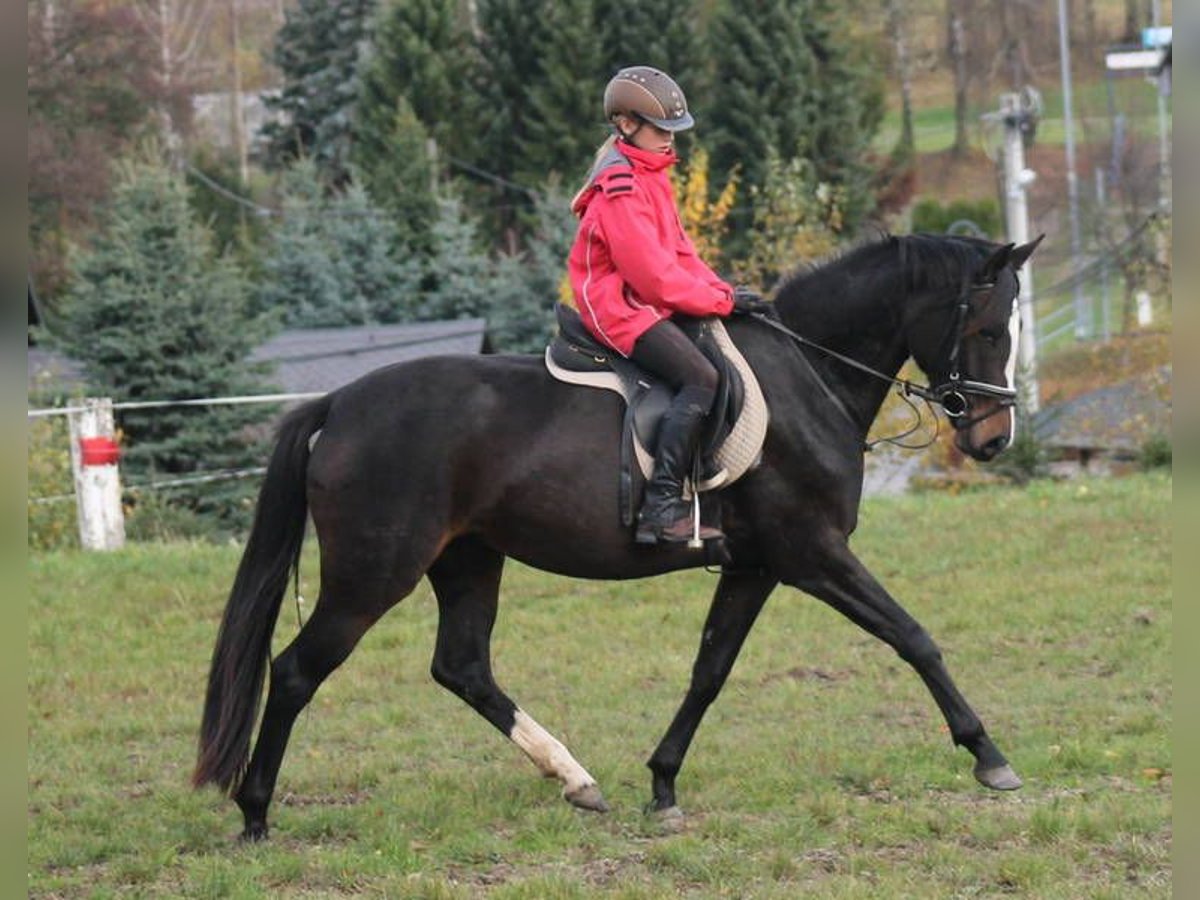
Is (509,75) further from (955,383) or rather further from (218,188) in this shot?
(955,383)

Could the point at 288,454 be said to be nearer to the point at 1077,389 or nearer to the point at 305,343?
the point at 305,343

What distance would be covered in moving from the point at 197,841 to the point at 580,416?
2.19 metres

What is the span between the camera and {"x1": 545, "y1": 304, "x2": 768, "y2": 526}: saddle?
6.64 m

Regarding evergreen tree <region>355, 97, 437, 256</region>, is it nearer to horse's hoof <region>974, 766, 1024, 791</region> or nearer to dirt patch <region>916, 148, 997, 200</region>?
dirt patch <region>916, 148, 997, 200</region>

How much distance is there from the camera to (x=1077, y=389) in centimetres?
3588

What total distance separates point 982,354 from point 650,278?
4.53 ft

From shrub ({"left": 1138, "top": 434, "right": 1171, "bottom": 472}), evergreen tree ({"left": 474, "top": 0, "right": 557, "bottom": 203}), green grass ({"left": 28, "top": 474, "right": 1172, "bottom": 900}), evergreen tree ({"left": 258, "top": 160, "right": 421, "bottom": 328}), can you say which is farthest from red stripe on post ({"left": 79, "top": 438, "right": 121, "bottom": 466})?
evergreen tree ({"left": 474, "top": 0, "right": 557, "bottom": 203})

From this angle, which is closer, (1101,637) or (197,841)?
(197,841)

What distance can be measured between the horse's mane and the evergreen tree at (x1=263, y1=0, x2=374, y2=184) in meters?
50.9

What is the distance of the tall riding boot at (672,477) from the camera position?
6.51 m

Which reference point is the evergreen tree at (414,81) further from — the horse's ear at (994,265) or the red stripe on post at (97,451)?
the horse's ear at (994,265)

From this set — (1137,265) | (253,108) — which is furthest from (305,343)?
(253,108)

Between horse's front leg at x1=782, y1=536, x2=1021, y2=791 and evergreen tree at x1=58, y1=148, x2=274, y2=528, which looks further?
evergreen tree at x1=58, y1=148, x2=274, y2=528

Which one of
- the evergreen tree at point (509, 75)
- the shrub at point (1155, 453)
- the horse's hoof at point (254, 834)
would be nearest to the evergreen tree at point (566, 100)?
the evergreen tree at point (509, 75)
